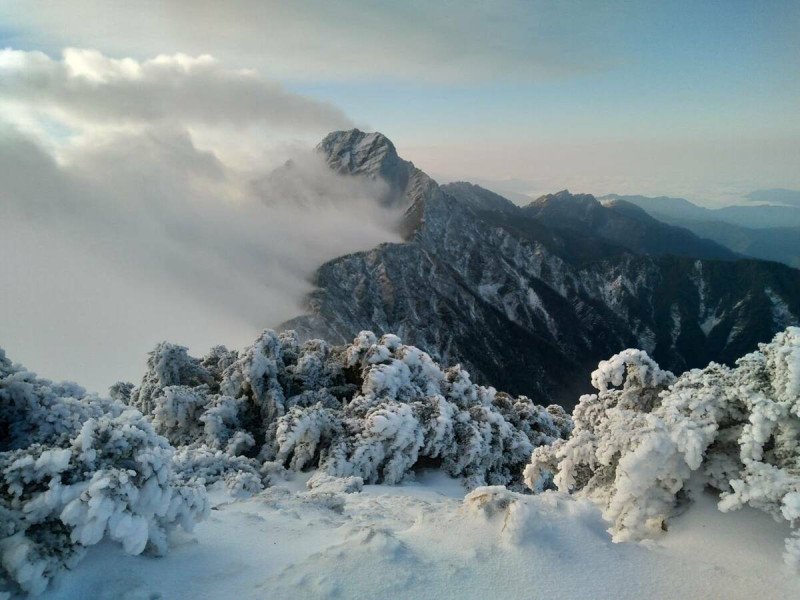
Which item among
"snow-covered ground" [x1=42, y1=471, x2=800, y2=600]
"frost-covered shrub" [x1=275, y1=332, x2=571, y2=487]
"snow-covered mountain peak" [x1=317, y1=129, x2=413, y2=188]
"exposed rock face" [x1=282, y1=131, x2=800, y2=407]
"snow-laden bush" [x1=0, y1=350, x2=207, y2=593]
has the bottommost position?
"exposed rock face" [x1=282, y1=131, x2=800, y2=407]

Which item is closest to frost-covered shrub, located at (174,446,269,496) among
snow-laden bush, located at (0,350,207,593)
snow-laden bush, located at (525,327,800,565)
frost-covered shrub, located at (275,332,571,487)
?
frost-covered shrub, located at (275,332,571,487)

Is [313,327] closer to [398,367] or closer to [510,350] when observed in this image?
[398,367]

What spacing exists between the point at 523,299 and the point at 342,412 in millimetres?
143603

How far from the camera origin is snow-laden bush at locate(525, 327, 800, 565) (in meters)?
5.68

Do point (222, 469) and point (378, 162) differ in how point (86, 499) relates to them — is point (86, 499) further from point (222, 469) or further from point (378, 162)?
point (378, 162)

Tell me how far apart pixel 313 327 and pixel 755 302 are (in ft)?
540

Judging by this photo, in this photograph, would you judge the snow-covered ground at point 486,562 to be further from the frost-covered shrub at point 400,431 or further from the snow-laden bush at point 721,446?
the frost-covered shrub at point 400,431

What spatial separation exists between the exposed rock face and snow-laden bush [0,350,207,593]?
228 feet

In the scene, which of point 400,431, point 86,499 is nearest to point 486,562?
point 86,499

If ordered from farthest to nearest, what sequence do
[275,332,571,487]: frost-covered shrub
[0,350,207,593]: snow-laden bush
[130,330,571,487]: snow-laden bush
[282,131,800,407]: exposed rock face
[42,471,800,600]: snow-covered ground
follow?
[282,131,800,407]: exposed rock face < [130,330,571,487]: snow-laden bush < [275,332,571,487]: frost-covered shrub < [42,471,800,600]: snow-covered ground < [0,350,207,593]: snow-laden bush

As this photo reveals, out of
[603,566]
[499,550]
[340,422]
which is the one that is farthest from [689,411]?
[340,422]

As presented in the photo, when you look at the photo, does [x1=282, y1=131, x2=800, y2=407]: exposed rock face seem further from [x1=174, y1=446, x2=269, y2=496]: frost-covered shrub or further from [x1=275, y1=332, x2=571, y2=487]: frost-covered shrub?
[x1=174, y1=446, x2=269, y2=496]: frost-covered shrub

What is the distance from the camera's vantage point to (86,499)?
549 cm

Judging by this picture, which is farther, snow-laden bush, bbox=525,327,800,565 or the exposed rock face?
the exposed rock face
